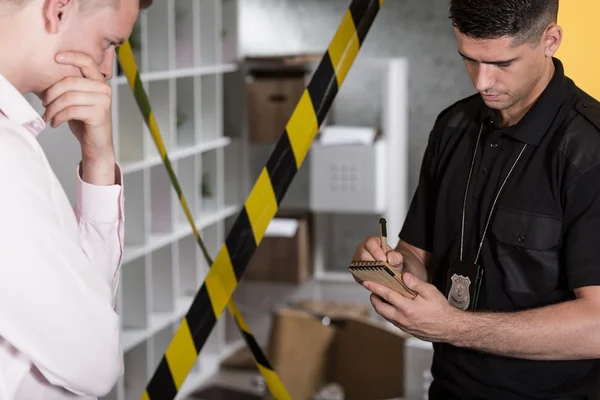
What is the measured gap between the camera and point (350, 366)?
430cm

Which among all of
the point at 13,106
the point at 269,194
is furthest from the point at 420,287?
the point at 13,106

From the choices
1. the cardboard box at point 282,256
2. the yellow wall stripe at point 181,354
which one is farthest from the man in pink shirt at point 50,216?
the cardboard box at point 282,256

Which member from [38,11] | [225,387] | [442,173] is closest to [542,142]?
[442,173]

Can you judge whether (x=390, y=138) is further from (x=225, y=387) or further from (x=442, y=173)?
(x=442, y=173)

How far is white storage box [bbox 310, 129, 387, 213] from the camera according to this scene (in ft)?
17.6

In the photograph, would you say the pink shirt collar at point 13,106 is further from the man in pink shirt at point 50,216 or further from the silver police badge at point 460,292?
the silver police badge at point 460,292

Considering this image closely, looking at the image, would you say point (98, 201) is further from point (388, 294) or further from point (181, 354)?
point (181, 354)

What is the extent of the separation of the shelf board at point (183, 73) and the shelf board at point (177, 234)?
0.85 meters

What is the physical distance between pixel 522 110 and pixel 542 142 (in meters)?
0.10

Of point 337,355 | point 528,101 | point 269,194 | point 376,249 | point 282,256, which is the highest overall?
point 528,101

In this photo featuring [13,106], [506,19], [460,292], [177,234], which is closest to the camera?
[13,106]

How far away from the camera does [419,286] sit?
5.37 feet

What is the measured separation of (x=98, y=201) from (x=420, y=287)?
0.61m

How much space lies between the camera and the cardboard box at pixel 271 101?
5406 mm
